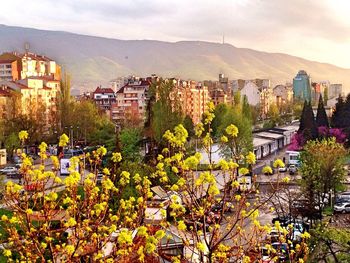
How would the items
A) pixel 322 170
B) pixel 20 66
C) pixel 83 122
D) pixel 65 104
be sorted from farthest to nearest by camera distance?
pixel 20 66, pixel 65 104, pixel 83 122, pixel 322 170

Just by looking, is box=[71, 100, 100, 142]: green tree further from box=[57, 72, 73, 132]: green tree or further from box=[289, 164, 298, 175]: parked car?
box=[289, 164, 298, 175]: parked car

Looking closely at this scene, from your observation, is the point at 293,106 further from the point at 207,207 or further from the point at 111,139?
the point at 207,207

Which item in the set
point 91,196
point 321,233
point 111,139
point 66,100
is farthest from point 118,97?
point 91,196

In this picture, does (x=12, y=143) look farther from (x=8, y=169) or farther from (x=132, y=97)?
(x=132, y=97)

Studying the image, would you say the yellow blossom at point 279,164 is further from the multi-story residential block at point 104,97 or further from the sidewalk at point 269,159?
the multi-story residential block at point 104,97

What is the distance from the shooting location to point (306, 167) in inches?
599

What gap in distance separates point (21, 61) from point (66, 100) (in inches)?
548

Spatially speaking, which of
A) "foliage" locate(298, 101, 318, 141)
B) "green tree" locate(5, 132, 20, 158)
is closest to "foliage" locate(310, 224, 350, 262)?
"foliage" locate(298, 101, 318, 141)

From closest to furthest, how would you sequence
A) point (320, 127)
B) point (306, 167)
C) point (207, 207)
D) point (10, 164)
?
1. point (207, 207)
2. point (306, 167)
3. point (10, 164)
4. point (320, 127)

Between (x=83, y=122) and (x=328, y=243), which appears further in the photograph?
(x=83, y=122)

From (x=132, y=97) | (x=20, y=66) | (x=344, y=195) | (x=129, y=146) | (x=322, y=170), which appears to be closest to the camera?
(x=322, y=170)

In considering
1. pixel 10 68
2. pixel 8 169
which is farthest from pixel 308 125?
pixel 10 68

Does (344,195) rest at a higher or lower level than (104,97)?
lower

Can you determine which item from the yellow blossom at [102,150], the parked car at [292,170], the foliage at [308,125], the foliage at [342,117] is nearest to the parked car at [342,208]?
the parked car at [292,170]
